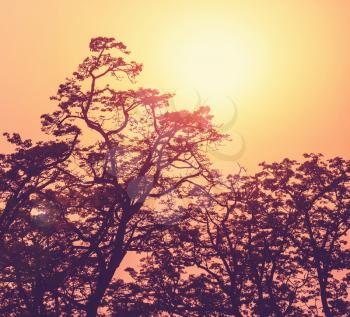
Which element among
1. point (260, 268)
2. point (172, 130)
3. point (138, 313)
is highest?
point (172, 130)

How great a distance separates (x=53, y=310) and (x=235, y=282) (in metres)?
12.9

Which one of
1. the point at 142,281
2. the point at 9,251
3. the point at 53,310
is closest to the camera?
the point at 9,251

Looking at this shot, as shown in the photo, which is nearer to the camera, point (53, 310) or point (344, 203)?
point (344, 203)

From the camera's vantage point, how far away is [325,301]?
24203 millimetres

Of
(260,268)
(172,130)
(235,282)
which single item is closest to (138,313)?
(235,282)

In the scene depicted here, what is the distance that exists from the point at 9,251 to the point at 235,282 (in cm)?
1233

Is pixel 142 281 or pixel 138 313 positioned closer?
pixel 138 313

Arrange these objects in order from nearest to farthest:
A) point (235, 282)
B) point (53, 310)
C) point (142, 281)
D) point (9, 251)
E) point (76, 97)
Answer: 1. point (76, 97)
2. point (9, 251)
3. point (235, 282)
4. point (142, 281)
5. point (53, 310)

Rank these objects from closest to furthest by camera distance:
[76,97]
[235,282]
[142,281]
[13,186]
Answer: [76,97] < [13,186] < [235,282] < [142,281]

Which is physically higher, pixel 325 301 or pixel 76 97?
pixel 76 97

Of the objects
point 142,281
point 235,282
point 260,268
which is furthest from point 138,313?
point 260,268

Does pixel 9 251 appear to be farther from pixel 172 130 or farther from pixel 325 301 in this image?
pixel 325 301

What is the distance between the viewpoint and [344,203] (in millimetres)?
26188

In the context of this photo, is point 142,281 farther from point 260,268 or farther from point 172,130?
point 172,130
